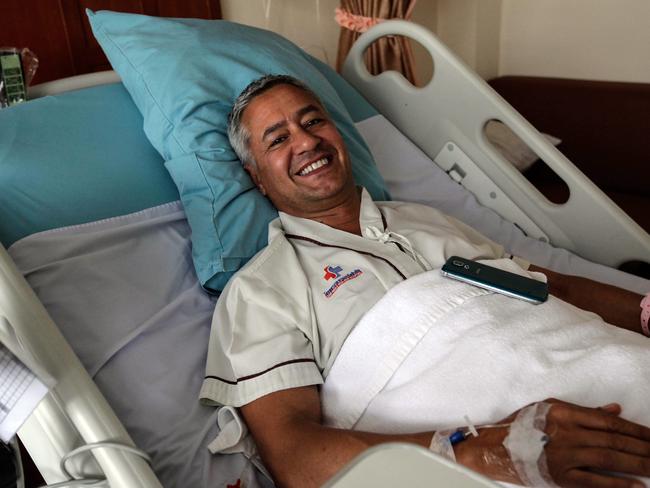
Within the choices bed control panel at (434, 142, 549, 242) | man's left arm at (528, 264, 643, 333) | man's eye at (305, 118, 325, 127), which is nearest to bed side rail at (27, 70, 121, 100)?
man's eye at (305, 118, 325, 127)

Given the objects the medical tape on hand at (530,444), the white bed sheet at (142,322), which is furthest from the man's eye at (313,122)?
the medical tape on hand at (530,444)

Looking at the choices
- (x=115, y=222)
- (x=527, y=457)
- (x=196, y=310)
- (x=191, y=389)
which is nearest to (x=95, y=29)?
(x=115, y=222)

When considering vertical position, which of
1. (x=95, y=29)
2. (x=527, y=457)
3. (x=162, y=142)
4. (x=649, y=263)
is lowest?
(x=649, y=263)

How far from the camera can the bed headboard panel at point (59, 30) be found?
1.78 meters

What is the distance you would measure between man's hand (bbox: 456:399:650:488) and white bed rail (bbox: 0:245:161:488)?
0.45 m

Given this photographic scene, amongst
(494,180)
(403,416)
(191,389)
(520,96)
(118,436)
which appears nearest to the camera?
(118,436)

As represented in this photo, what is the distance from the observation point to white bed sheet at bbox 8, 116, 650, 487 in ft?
3.84

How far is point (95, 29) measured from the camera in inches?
67.0

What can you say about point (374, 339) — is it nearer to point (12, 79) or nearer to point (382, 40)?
point (12, 79)

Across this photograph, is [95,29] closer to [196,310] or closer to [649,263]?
[196,310]

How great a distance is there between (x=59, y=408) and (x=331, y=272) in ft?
1.96

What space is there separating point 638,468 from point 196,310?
0.86 metres

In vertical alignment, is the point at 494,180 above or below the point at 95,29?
below

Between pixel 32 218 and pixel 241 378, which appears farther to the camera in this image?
pixel 32 218
